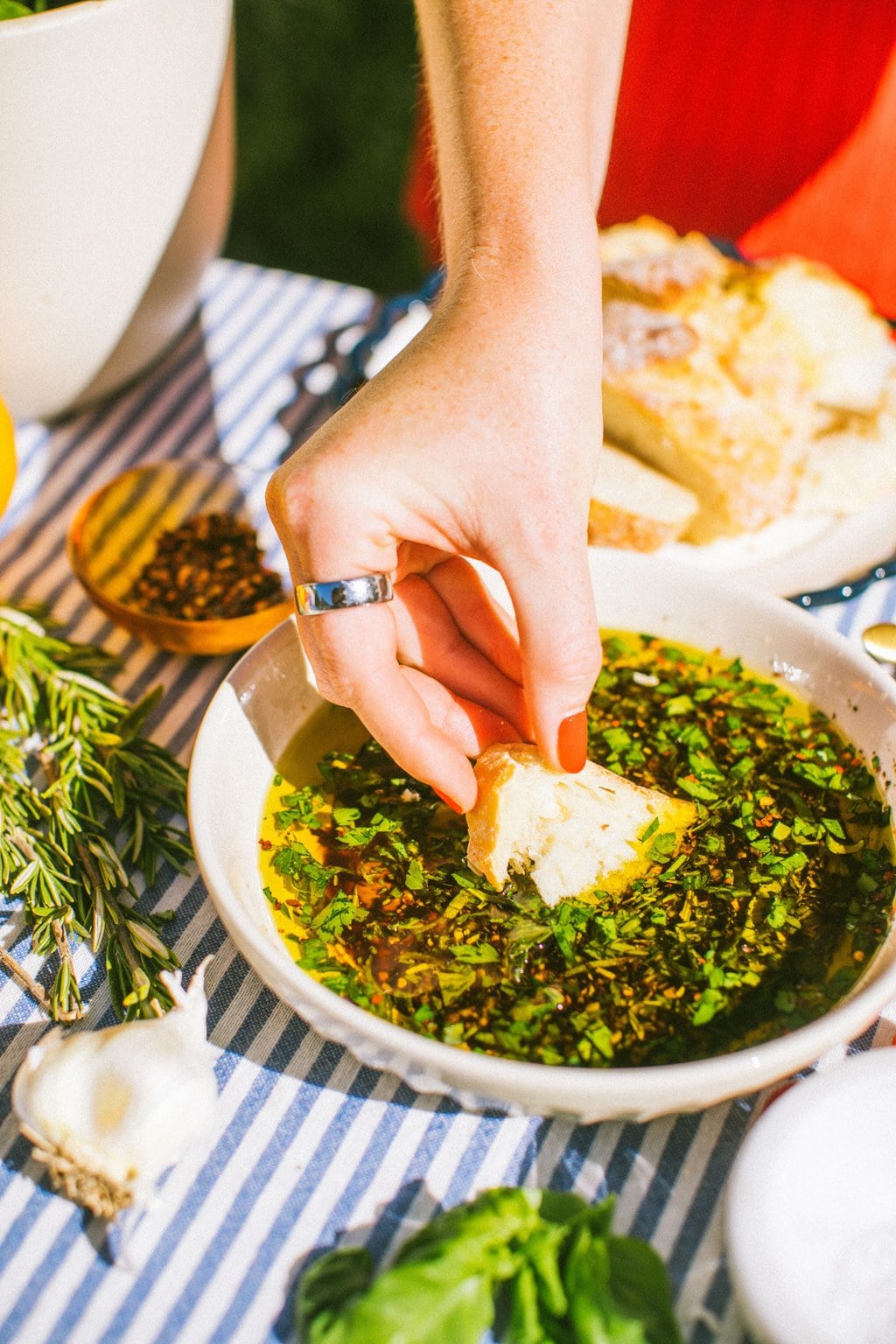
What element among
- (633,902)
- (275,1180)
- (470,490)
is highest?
(470,490)

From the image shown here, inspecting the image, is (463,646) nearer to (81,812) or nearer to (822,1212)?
(81,812)

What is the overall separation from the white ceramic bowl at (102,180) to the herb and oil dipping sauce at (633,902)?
0.87 m

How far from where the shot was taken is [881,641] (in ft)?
5.53

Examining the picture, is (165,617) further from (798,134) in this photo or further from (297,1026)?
(798,134)

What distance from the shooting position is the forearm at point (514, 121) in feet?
4.30

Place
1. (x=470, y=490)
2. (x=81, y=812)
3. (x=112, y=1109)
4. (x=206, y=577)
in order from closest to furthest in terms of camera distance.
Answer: (x=112, y=1109) < (x=470, y=490) < (x=81, y=812) < (x=206, y=577)

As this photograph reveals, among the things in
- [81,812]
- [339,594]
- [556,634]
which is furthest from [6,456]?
[556,634]

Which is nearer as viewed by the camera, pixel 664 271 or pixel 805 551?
pixel 805 551

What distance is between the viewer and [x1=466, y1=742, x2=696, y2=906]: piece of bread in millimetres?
1280

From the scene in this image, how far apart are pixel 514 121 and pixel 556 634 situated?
70cm

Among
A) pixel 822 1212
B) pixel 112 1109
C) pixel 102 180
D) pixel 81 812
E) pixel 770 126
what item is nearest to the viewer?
pixel 822 1212

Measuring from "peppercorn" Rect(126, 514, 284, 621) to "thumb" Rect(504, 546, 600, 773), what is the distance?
59cm

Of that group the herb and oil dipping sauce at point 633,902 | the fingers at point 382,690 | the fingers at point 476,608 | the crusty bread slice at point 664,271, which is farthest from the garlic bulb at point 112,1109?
the crusty bread slice at point 664,271

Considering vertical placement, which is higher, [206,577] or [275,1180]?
[206,577]
